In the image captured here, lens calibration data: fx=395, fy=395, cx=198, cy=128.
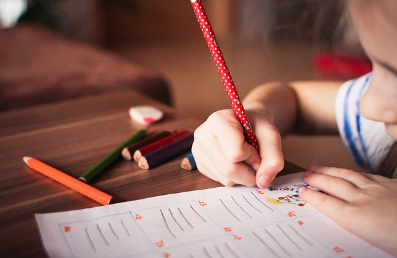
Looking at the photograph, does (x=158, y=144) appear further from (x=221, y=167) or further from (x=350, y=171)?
(x=350, y=171)

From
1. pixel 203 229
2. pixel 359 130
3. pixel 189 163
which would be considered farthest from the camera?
pixel 359 130

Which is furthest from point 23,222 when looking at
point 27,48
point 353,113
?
point 27,48

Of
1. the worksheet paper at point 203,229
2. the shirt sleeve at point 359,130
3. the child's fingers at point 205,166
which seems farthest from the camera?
the shirt sleeve at point 359,130

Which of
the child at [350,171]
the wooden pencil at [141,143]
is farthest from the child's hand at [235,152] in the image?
the wooden pencil at [141,143]

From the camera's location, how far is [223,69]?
0.44 m

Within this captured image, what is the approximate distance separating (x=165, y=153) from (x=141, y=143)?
4 cm

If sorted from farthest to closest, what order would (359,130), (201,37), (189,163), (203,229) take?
(201,37), (359,130), (189,163), (203,229)

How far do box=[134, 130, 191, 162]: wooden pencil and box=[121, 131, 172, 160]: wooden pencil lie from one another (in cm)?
1

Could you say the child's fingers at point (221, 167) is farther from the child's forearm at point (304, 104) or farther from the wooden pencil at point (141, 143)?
the child's forearm at point (304, 104)

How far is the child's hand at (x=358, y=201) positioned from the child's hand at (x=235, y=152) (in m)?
0.05

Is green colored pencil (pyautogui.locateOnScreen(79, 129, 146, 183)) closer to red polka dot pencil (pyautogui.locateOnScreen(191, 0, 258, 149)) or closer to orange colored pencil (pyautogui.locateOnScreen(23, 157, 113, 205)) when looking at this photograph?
orange colored pencil (pyautogui.locateOnScreen(23, 157, 113, 205))

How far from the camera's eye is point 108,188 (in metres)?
0.45

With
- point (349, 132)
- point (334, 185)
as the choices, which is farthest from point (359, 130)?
point (334, 185)

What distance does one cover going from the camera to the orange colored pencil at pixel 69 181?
1.39 feet
